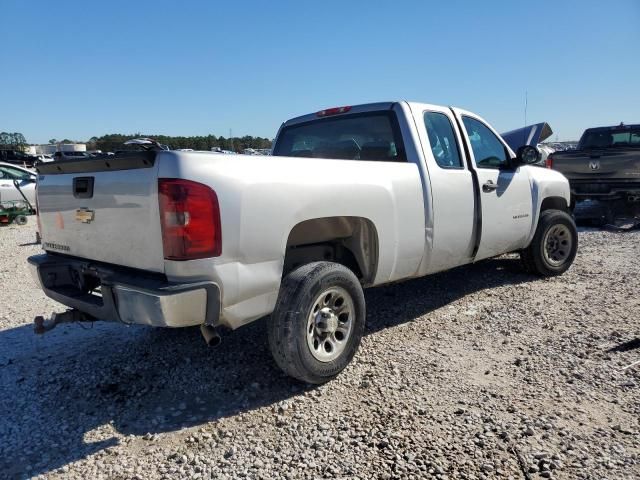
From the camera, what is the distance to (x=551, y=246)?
5.97m

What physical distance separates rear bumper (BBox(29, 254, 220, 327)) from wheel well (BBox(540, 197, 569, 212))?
15.9ft

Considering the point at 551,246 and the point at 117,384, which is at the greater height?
the point at 551,246

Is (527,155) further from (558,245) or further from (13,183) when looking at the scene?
(13,183)

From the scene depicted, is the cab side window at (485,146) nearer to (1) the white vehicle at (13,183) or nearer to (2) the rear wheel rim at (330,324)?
(2) the rear wheel rim at (330,324)

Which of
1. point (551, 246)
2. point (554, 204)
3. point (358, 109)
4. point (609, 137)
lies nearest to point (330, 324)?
point (358, 109)

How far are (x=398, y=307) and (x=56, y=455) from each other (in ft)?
10.6

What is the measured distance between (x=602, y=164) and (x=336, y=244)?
810 centimetres

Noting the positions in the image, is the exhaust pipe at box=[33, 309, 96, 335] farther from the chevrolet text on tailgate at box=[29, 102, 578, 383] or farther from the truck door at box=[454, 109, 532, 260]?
the truck door at box=[454, 109, 532, 260]

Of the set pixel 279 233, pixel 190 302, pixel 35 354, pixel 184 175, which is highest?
pixel 184 175

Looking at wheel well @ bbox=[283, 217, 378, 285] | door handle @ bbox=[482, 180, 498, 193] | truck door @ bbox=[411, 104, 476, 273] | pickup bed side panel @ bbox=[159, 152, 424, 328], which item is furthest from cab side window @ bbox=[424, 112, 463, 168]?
wheel well @ bbox=[283, 217, 378, 285]

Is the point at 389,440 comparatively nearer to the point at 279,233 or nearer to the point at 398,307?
the point at 279,233

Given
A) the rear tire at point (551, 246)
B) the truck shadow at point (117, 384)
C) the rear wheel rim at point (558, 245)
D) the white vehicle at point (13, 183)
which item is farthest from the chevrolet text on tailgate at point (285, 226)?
the white vehicle at point (13, 183)

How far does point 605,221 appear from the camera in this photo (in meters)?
9.98

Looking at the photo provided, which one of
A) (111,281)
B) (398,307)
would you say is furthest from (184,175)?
(398,307)
